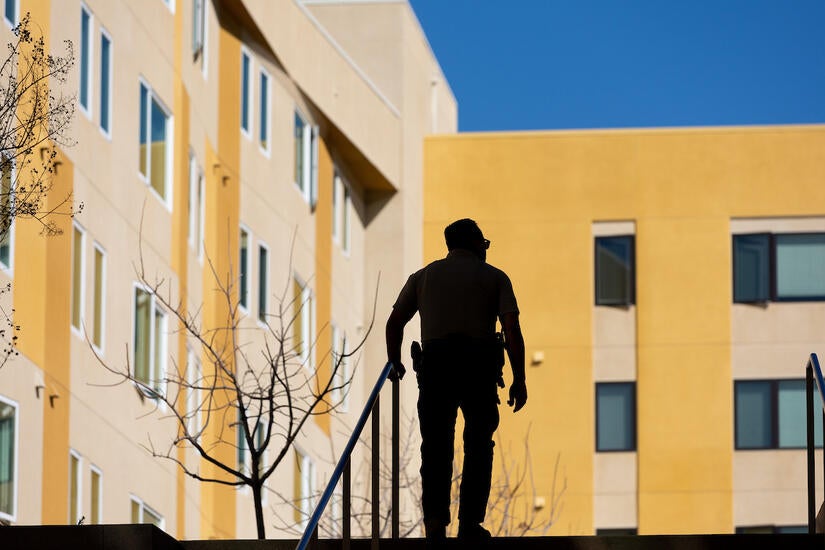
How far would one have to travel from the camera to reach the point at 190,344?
25.6 m

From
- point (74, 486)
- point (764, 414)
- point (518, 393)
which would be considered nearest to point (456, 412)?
point (518, 393)

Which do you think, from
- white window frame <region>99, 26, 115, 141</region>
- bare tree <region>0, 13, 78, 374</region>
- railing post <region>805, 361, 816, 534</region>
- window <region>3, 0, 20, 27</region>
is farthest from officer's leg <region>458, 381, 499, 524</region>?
white window frame <region>99, 26, 115, 141</region>

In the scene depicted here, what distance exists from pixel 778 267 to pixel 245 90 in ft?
43.3

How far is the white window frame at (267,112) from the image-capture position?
98.6ft

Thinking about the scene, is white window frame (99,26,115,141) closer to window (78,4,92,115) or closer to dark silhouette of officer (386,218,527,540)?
window (78,4,92,115)

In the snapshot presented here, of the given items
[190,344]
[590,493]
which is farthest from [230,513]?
[590,493]

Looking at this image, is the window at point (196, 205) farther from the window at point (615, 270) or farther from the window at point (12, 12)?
the window at point (615, 270)

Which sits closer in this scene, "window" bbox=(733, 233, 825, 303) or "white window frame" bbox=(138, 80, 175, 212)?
"white window frame" bbox=(138, 80, 175, 212)

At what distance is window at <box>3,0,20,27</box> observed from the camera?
18.1 metres

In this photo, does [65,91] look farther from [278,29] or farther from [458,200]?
[458,200]

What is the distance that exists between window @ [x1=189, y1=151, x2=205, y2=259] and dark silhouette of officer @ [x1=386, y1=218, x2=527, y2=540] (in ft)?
52.9

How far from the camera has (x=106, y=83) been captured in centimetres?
2191

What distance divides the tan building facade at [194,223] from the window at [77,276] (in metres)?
0.03

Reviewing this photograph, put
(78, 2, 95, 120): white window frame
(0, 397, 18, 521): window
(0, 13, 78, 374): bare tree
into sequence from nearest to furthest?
(0, 13, 78, 374): bare tree → (0, 397, 18, 521): window → (78, 2, 95, 120): white window frame
